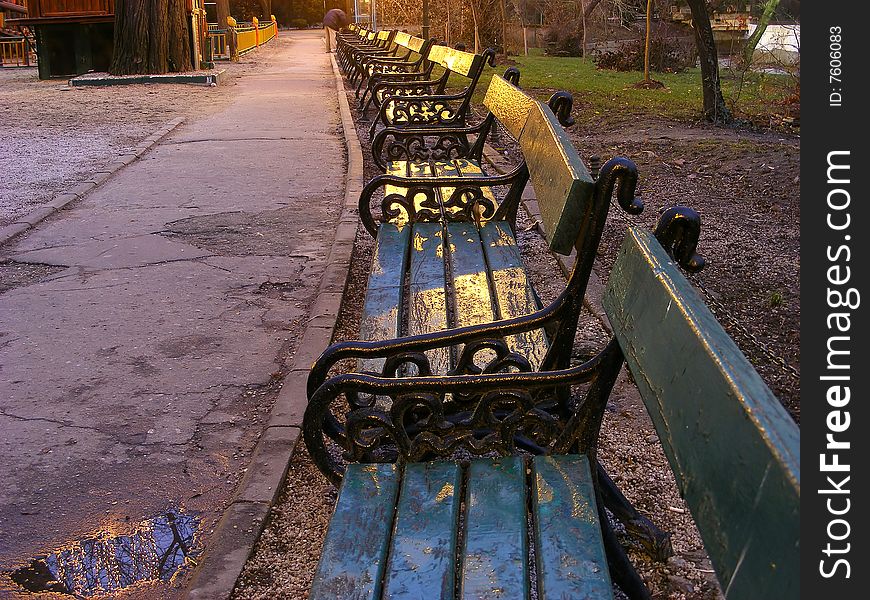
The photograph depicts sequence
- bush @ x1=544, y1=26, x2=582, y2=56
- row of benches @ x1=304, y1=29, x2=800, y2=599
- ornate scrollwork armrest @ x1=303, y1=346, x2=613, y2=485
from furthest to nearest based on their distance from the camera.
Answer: bush @ x1=544, y1=26, x2=582, y2=56 < ornate scrollwork armrest @ x1=303, y1=346, x2=613, y2=485 < row of benches @ x1=304, y1=29, x2=800, y2=599

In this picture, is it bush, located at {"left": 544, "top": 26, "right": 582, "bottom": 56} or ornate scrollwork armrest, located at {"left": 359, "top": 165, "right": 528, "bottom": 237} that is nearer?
ornate scrollwork armrest, located at {"left": 359, "top": 165, "right": 528, "bottom": 237}

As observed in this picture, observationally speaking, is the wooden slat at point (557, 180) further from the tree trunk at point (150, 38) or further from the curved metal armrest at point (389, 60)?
the tree trunk at point (150, 38)

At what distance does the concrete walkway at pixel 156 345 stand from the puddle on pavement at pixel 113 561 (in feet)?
0.16

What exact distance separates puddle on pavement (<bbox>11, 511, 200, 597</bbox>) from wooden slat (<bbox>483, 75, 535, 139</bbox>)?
2378 millimetres

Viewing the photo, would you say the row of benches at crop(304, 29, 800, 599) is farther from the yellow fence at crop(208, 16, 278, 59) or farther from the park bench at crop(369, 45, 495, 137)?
the yellow fence at crop(208, 16, 278, 59)

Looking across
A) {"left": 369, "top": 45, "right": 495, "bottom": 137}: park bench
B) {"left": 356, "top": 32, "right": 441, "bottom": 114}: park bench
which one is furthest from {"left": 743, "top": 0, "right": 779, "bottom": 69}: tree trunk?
{"left": 369, "top": 45, "right": 495, "bottom": 137}: park bench

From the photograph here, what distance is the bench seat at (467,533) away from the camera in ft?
6.79

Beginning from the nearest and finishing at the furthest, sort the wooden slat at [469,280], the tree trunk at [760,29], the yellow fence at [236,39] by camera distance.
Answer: the wooden slat at [469,280]
the tree trunk at [760,29]
the yellow fence at [236,39]

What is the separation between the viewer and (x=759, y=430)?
1.38 meters

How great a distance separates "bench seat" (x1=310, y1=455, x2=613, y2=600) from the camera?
2.07 meters

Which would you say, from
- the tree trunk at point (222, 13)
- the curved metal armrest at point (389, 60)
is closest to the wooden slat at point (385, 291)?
the curved metal armrest at point (389, 60)

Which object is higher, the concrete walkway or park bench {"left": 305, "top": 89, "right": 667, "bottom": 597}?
park bench {"left": 305, "top": 89, "right": 667, "bottom": 597}

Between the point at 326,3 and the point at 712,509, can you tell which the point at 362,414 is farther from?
the point at 326,3

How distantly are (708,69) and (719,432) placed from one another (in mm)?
10265
